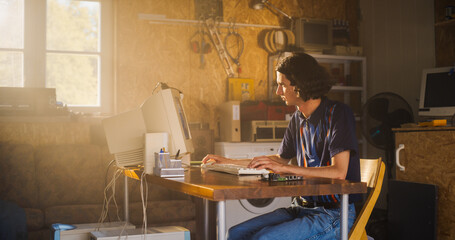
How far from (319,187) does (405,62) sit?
412 cm

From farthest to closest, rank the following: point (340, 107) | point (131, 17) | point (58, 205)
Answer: point (131, 17) → point (58, 205) → point (340, 107)

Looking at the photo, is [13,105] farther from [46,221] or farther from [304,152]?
[304,152]

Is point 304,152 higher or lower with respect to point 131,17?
lower

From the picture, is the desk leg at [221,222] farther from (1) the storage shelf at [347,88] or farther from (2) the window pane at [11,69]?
(1) the storage shelf at [347,88]

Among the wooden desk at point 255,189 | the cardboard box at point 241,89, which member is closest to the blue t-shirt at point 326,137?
the wooden desk at point 255,189

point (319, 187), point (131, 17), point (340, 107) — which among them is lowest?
point (319, 187)

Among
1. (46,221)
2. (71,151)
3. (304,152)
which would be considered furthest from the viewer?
(71,151)

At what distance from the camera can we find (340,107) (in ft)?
6.77

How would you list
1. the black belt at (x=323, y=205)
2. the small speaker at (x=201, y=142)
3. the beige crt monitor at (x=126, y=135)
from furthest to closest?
1. the small speaker at (x=201, y=142)
2. the beige crt monitor at (x=126, y=135)
3. the black belt at (x=323, y=205)

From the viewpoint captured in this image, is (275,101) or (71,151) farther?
(275,101)

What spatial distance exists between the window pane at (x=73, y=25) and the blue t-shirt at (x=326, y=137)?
10.0 ft

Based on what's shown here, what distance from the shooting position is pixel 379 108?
4551 millimetres

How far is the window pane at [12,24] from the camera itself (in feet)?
14.8

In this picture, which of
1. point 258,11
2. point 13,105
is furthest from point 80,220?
point 258,11
